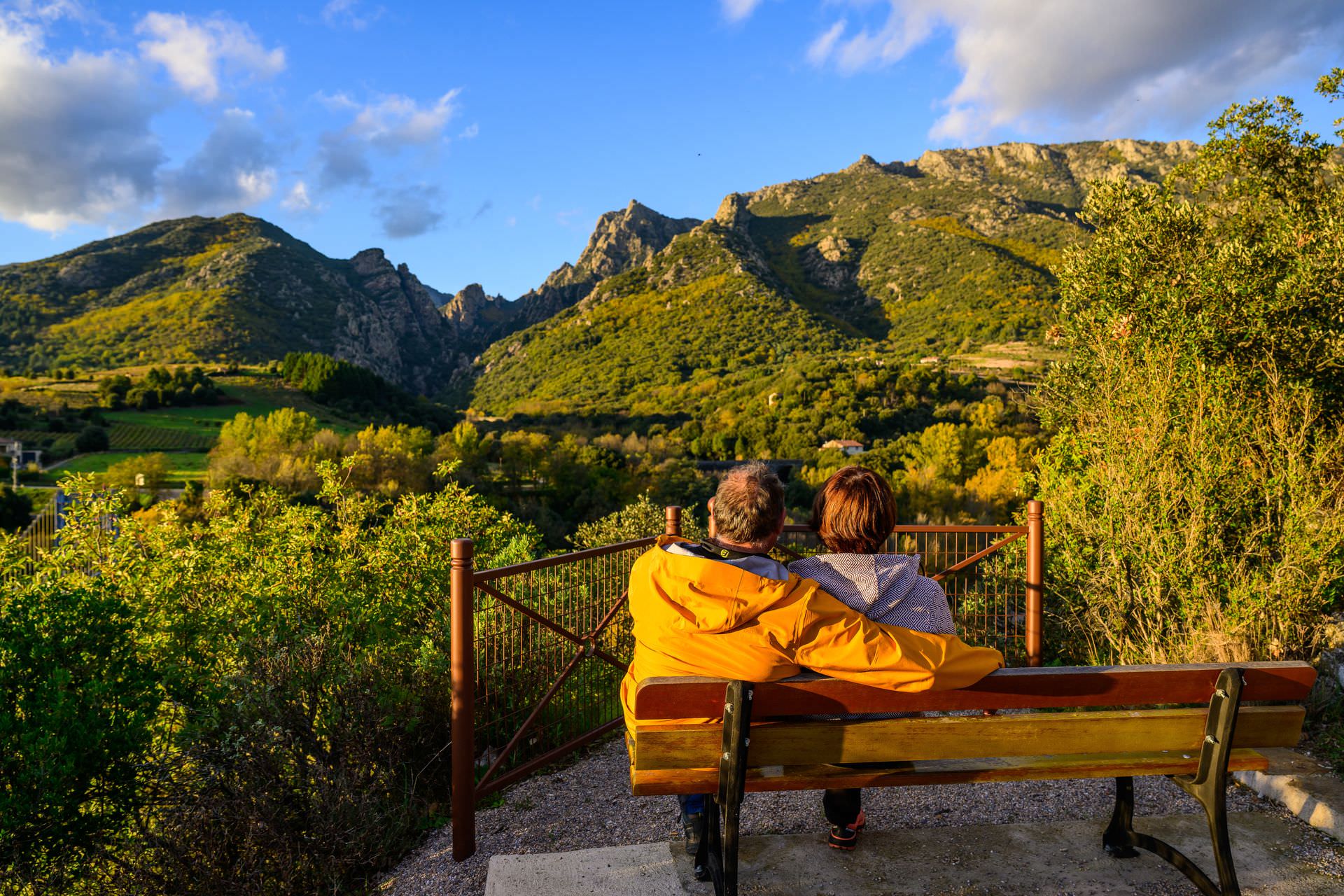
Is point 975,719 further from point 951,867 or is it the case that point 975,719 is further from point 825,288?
point 825,288

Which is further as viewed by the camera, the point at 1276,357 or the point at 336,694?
the point at 1276,357

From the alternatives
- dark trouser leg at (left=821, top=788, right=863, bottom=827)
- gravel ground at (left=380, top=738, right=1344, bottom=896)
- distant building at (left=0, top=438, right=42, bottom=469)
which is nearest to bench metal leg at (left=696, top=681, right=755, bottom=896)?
dark trouser leg at (left=821, top=788, right=863, bottom=827)

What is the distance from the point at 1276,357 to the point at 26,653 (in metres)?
8.83

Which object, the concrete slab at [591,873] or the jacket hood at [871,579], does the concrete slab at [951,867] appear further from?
the jacket hood at [871,579]

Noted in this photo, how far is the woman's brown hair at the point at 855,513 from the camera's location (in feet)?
6.94

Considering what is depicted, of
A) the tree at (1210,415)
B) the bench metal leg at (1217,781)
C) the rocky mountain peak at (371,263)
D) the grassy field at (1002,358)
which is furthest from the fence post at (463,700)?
the rocky mountain peak at (371,263)

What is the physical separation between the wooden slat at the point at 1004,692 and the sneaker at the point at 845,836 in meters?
0.65

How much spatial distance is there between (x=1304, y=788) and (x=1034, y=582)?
5.23 feet

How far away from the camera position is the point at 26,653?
13.6ft

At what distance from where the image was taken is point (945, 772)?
2.11 meters

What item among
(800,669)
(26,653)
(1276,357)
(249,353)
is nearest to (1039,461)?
(1276,357)

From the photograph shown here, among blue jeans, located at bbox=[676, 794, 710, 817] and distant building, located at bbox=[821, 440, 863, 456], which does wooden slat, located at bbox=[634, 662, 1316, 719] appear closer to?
blue jeans, located at bbox=[676, 794, 710, 817]

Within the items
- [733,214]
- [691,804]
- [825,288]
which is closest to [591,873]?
[691,804]

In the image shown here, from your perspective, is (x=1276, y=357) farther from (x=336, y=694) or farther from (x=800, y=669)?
(x=336, y=694)
